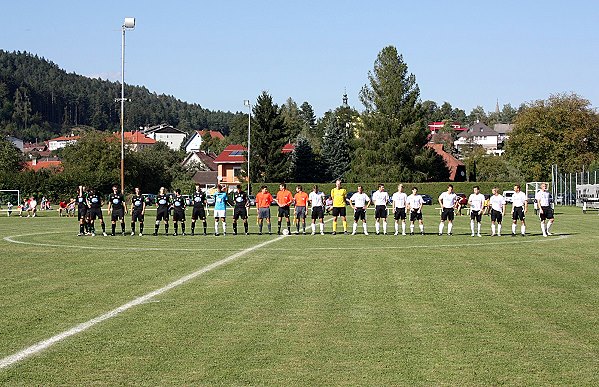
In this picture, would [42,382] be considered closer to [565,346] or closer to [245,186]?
[565,346]

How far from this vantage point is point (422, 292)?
1354 cm

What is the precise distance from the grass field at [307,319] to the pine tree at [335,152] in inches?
3033

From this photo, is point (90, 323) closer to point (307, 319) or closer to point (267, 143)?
point (307, 319)

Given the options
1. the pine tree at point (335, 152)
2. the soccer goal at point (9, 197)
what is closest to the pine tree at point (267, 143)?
the pine tree at point (335, 152)

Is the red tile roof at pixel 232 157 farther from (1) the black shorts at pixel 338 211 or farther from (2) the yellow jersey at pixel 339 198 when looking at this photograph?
(1) the black shorts at pixel 338 211

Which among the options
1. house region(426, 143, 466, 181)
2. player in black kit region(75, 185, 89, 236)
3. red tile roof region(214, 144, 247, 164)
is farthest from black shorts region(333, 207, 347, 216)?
red tile roof region(214, 144, 247, 164)

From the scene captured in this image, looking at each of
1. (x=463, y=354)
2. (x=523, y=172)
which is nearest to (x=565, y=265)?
(x=463, y=354)

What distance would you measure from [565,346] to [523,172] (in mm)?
91044

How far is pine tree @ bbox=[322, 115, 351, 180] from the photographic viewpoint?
98.2 metres

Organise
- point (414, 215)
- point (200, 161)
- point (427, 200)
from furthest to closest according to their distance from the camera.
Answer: point (200, 161) < point (427, 200) < point (414, 215)

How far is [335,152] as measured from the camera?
99062mm

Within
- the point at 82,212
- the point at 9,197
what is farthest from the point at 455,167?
the point at 82,212

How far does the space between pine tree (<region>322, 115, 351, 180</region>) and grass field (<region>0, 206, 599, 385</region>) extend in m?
77.1

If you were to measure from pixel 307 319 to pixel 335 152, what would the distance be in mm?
88582
